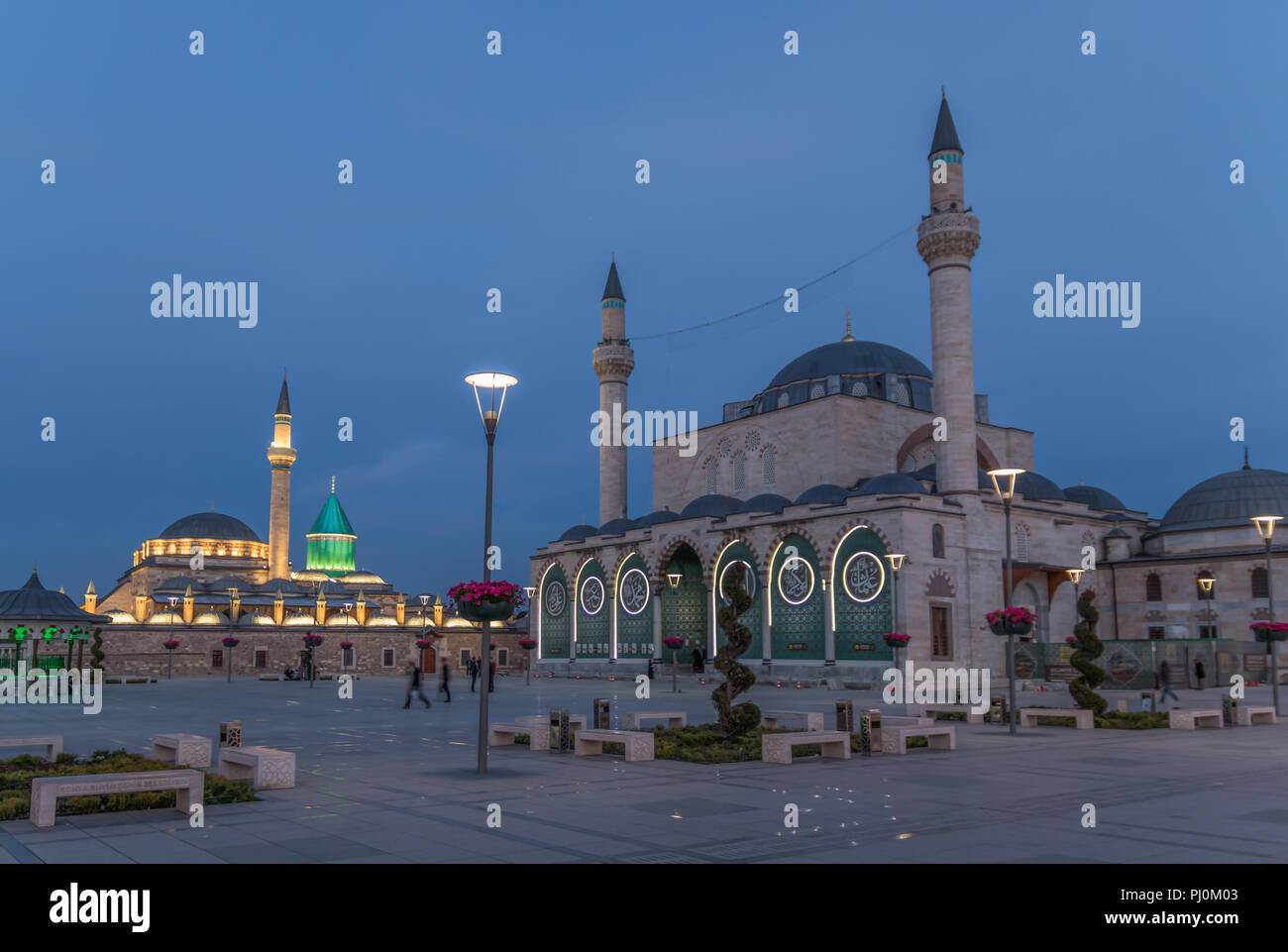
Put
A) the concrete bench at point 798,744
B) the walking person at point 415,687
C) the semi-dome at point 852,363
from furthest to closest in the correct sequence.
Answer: the semi-dome at point 852,363 → the walking person at point 415,687 → the concrete bench at point 798,744

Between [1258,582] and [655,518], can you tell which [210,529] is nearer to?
[655,518]

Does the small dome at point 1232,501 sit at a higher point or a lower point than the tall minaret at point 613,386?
lower

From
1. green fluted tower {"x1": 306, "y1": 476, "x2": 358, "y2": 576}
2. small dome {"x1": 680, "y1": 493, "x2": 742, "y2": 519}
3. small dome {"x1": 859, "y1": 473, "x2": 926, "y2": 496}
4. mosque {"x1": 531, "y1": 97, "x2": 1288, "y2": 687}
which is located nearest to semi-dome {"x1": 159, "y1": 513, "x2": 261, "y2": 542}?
green fluted tower {"x1": 306, "y1": 476, "x2": 358, "y2": 576}

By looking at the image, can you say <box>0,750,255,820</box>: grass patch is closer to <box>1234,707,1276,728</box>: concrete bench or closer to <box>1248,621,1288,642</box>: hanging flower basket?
<box>1234,707,1276,728</box>: concrete bench

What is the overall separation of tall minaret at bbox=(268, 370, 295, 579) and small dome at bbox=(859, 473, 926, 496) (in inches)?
1892

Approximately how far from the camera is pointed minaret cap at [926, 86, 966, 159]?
4625 cm

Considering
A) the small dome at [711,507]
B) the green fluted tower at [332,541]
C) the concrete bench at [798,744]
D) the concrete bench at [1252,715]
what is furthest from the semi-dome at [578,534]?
the concrete bench at [798,744]

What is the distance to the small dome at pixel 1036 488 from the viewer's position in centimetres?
5512

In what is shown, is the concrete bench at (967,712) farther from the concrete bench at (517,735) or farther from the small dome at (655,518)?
the small dome at (655,518)

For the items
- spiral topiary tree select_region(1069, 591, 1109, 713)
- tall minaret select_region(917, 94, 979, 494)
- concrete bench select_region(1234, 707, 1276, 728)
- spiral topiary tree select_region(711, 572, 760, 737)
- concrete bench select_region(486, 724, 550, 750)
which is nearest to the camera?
spiral topiary tree select_region(711, 572, 760, 737)

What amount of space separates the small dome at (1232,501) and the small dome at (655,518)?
25.9 meters
